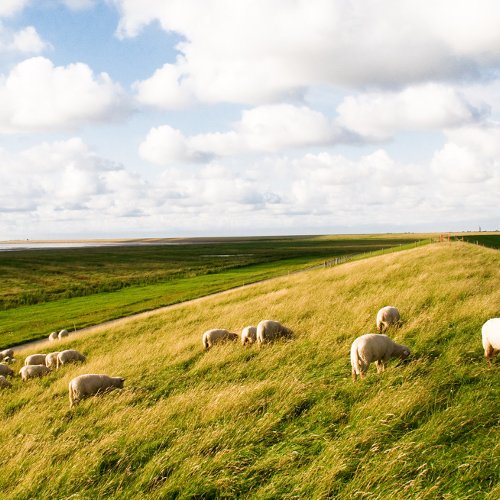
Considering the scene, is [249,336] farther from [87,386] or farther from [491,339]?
[491,339]

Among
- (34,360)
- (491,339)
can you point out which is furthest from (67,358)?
(491,339)

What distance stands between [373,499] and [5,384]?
15.0 metres

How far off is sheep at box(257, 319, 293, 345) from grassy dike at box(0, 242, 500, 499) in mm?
740

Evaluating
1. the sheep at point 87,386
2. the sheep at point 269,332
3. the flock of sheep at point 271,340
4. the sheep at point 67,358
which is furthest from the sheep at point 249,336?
the sheep at point 67,358

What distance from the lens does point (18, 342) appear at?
29.4 metres

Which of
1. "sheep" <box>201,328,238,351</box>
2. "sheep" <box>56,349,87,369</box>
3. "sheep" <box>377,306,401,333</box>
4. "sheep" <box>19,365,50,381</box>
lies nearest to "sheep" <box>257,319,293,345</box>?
"sheep" <box>201,328,238,351</box>

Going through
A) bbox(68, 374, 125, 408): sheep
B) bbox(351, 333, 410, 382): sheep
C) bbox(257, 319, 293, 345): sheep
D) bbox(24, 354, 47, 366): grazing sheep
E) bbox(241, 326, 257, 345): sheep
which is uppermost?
bbox(351, 333, 410, 382): sheep

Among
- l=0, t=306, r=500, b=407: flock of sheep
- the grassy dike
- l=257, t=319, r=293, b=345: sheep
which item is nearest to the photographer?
the grassy dike

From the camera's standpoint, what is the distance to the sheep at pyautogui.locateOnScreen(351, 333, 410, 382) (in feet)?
32.9

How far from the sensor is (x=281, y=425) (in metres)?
7.99

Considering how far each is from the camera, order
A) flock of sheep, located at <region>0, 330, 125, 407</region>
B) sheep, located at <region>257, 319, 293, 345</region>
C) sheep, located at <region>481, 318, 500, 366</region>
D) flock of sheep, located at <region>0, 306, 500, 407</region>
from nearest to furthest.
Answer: sheep, located at <region>481, 318, 500, 366</region> < flock of sheep, located at <region>0, 306, 500, 407</region> < flock of sheep, located at <region>0, 330, 125, 407</region> < sheep, located at <region>257, 319, 293, 345</region>

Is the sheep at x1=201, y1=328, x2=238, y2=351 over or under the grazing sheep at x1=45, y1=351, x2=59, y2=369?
over

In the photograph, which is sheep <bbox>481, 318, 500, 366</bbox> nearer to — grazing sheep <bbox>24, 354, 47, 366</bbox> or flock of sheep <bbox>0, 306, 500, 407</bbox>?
flock of sheep <bbox>0, 306, 500, 407</bbox>

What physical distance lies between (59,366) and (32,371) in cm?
168
